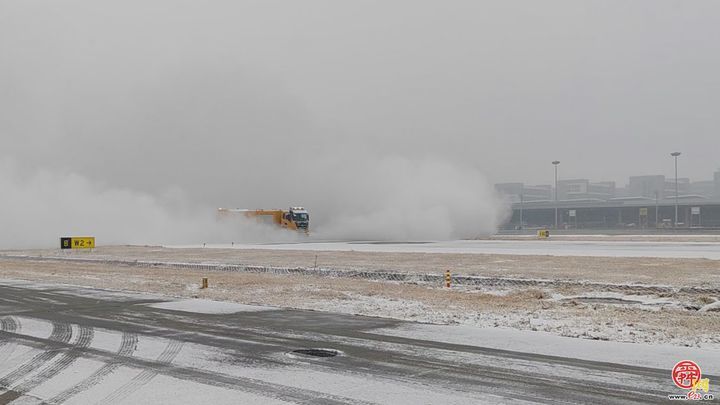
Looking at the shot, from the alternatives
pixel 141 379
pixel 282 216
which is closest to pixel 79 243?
pixel 282 216

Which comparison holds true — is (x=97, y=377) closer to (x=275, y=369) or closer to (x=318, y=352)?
(x=275, y=369)

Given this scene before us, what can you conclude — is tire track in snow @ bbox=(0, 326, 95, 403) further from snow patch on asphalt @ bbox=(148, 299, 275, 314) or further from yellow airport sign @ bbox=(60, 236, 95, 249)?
yellow airport sign @ bbox=(60, 236, 95, 249)

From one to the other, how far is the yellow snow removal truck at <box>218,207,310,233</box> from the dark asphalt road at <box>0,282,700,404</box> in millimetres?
53850

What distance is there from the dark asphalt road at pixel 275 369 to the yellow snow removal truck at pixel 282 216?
177ft

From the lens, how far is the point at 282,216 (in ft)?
224

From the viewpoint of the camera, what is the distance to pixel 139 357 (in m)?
9.70

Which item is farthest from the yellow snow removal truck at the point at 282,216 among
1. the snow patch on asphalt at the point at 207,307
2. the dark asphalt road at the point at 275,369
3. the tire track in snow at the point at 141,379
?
the tire track in snow at the point at 141,379

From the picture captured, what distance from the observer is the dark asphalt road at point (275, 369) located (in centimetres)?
742

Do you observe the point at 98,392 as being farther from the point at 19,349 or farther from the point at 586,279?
the point at 586,279

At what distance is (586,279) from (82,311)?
54.6 ft

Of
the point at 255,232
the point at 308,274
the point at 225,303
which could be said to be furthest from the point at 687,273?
the point at 255,232

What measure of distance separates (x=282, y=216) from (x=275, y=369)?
59.7m

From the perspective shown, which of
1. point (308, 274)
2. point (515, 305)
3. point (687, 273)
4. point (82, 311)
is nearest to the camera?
point (82, 311)

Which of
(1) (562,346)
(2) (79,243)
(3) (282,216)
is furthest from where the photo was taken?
(3) (282,216)
